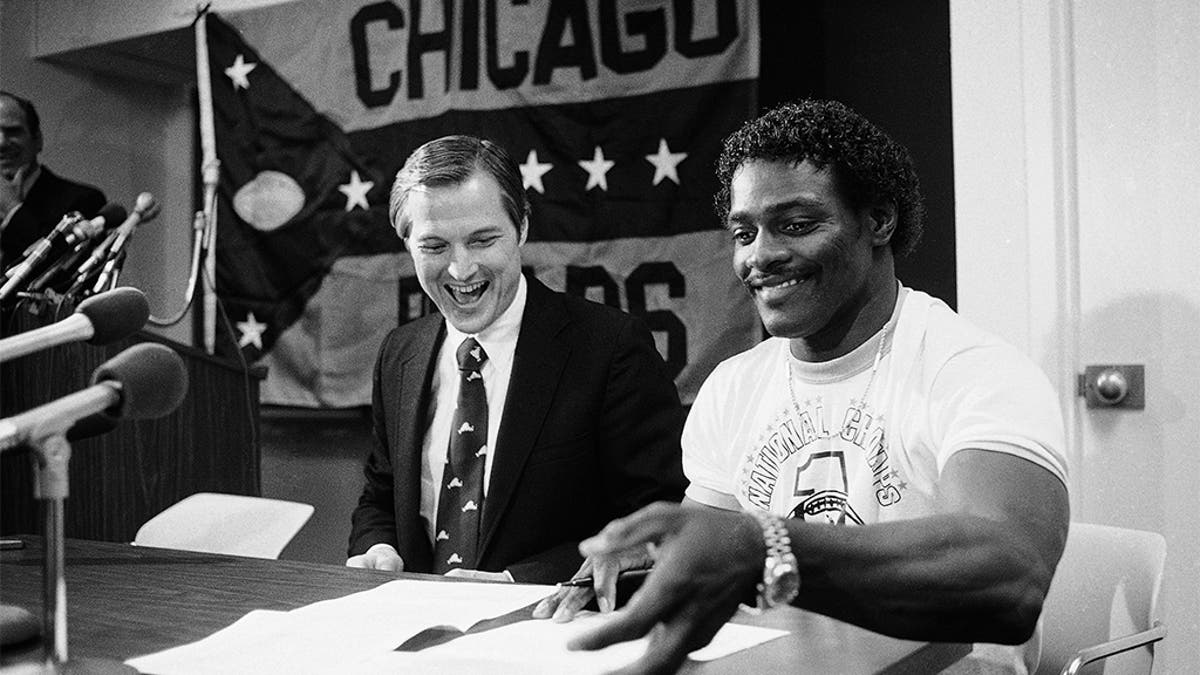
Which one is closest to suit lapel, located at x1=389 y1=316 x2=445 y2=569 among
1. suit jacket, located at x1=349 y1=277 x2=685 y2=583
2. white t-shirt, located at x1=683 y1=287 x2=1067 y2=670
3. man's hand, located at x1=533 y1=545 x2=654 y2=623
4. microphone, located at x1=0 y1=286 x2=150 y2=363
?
suit jacket, located at x1=349 y1=277 x2=685 y2=583

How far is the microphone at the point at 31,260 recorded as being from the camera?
90.6 inches

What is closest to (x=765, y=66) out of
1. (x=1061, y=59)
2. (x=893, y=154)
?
(x=1061, y=59)

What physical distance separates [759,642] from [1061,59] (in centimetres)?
167

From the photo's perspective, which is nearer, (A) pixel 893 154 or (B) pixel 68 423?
(B) pixel 68 423

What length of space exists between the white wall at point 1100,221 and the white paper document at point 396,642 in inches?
55.9

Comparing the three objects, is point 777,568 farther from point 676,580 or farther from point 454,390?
point 454,390

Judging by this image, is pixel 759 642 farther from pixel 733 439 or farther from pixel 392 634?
pixel 733 439

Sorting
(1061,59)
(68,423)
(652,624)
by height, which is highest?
(1061,59)

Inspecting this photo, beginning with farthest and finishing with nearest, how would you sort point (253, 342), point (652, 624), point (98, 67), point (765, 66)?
point (98, 67) → point (253, 342) → point (765, 66) → point (652, 624)

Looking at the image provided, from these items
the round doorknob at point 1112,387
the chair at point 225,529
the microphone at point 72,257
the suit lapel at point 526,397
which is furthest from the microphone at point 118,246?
the round doorknob at point 1112,387

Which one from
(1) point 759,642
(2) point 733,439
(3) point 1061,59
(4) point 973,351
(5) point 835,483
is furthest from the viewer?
(3) point 1061,59

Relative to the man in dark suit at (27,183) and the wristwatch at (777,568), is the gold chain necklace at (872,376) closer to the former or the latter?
the wristwatch at (777,568)

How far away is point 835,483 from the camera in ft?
5.25

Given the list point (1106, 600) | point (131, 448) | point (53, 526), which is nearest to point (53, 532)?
point (53, 526)
